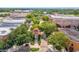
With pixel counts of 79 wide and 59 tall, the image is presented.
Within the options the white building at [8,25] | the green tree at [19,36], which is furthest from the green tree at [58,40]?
the white building at [8,25]

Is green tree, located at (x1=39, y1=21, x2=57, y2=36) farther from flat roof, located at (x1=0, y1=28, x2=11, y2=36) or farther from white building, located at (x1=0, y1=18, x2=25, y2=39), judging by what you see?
flat roof, located at (x1=0, y1=28, x2=11, y2=36)

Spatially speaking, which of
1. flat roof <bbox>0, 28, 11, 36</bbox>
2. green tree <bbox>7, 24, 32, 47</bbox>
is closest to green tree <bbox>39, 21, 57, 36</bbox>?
green tree <bbox>7, 24, 32, 47</bbox>

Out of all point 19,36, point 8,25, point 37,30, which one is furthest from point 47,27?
point 8,25

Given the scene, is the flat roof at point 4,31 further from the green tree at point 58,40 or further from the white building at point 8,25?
the green tree at point 58,40

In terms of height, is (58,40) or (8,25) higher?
(8,25)

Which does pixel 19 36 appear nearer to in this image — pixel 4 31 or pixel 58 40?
pixel 4 31

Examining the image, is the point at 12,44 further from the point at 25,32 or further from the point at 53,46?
the point at 53,46
